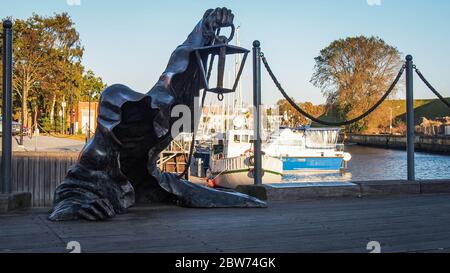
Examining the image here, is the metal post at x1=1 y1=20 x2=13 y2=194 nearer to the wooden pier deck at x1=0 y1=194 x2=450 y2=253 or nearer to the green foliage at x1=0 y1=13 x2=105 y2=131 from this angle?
the wooden pier deck at x1=0 y1=194 x2=450 y2=253

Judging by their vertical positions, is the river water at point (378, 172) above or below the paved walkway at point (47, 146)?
below

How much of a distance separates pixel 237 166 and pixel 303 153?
10627 millimetres

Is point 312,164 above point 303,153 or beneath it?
beneath

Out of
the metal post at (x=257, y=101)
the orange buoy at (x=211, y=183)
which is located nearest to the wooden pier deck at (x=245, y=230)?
the metal post at (x=257, y=101)

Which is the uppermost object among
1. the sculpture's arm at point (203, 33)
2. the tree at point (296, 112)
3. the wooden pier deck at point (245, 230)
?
the tree at point (296, 112)

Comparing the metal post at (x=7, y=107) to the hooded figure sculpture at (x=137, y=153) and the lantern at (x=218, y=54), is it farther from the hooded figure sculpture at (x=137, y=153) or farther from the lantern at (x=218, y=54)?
the lantern at (x=218, y=54)

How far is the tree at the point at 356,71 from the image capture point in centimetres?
7156

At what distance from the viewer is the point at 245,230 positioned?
17.4ft

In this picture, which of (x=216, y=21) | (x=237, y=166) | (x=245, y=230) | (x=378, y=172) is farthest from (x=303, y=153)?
(x=245, y=230)

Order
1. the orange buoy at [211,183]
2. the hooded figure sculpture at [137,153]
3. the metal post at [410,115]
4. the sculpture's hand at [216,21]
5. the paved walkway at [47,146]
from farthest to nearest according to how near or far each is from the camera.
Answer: the orange buoy at [211,183] → the paved walkway at [47,146] → the metal post at [410,115] → the sculpture's hand at [216,21] → the hooded figure sculpture at [137,153]

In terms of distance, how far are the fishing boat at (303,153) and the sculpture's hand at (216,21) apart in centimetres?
2941

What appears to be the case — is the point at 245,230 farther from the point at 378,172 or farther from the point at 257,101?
the point at 378,172

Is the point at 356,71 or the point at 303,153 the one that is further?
the point at 356,71

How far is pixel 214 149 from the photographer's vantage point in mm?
37906
